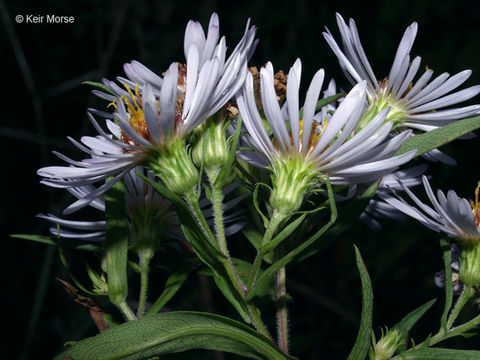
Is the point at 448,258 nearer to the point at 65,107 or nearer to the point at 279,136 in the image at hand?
the point at 279,136

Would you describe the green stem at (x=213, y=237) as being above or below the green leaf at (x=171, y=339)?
above

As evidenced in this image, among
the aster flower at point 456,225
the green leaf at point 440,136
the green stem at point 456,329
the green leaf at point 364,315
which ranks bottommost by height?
the green stem at point 456,329

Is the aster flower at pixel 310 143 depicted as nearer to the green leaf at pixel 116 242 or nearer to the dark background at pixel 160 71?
the green leaf at pixel 116 242

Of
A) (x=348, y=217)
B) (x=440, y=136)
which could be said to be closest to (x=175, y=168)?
(x=348, y=217)

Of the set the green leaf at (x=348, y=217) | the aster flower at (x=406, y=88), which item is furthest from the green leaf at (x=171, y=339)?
the aster flower at (x=406, y=88)

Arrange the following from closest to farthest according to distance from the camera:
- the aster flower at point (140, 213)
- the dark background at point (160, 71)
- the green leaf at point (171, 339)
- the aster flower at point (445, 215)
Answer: the green leaf at point (171, 339) < the aster flower at point (445, 215) < the aster flower at point (140, 213) < the dark background at point (160, 71)

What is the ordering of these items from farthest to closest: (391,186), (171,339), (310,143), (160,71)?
1. (160,71)
2. (391,186)
3. (310,143)
4. (171,339)

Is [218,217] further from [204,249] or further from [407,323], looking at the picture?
[407,323]
